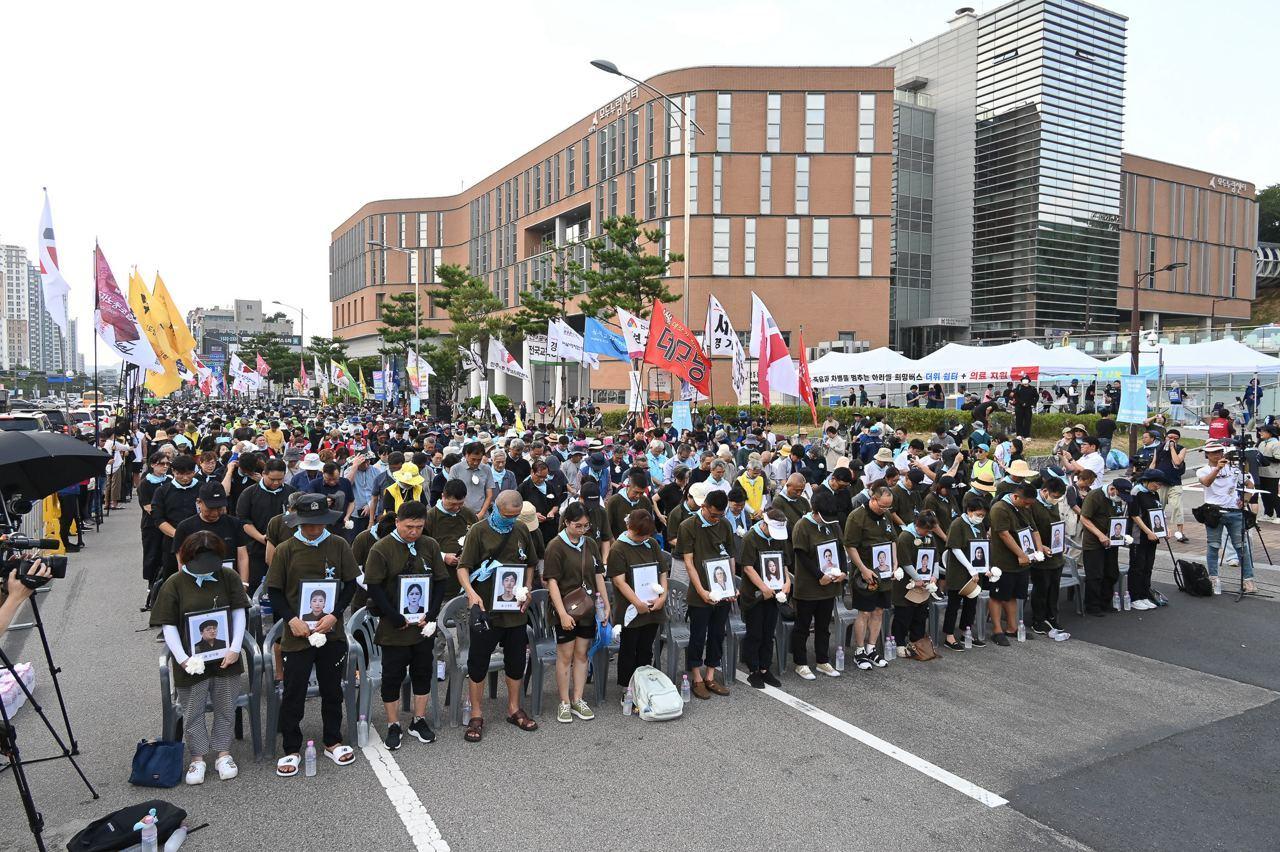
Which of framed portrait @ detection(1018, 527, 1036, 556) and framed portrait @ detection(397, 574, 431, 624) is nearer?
framed portrait @ detection(397, 574, 431, 624)

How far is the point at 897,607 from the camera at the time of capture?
820 centimetres

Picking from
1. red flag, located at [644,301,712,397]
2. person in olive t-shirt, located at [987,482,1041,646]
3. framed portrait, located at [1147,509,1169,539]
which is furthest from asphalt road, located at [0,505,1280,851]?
red flag, located at [644,301,712,397]

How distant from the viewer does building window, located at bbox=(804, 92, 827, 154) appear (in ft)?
156

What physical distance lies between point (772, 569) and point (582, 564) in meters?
1.79

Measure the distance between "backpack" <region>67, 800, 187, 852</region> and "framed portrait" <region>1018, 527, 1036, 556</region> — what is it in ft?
A: 25.8

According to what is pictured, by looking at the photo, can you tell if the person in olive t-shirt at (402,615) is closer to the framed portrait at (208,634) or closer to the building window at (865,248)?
the framed portrait at (208,634)

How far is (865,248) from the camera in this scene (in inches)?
1912

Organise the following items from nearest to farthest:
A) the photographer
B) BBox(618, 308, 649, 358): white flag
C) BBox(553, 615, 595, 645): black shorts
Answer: BBox(553, 615, 595, 645): black shorts, the photographer, BBox(618, 308, 649, 358): white flag

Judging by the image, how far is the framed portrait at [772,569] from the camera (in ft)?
24.0

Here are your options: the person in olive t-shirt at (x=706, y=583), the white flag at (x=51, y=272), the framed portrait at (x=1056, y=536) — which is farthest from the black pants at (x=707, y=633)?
the white flag at (x=51, y=272)

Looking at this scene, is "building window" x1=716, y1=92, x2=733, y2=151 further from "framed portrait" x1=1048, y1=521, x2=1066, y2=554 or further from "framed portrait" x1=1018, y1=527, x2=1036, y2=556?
"framed portrait" x1=1018, y1=527, x2=1036, y2=556

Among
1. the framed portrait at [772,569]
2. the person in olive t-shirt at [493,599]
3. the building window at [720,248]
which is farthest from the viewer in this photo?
the building window at [720,248]

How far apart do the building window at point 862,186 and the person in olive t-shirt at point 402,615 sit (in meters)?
46.4

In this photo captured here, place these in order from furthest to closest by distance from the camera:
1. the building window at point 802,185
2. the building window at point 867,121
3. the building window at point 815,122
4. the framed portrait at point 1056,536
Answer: the building window at point 802,185 < the building window at point 815,122 < the building window at point 867,121 < the framed portrait at point 1056,536
